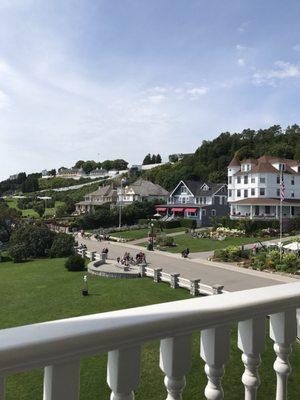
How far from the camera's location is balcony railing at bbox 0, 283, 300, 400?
5.41ft

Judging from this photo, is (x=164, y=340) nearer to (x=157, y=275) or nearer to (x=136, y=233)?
(x=157, y=275)

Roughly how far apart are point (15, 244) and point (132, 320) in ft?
148

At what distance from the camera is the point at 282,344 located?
100 inches

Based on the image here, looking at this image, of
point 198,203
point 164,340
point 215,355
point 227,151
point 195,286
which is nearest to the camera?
point 164,340

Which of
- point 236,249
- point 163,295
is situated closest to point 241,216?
point 236,249

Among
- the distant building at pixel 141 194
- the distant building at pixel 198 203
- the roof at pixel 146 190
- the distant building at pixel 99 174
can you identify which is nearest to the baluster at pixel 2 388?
Result: the distant building at pixel 198 203

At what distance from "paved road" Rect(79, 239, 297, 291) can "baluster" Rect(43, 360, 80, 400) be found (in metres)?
23.7

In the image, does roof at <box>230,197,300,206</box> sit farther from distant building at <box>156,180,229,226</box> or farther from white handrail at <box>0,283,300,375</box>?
white handrail at <box>0,283,300,375</box>

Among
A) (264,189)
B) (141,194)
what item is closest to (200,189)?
(264,189)

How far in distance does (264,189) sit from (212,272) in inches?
1279

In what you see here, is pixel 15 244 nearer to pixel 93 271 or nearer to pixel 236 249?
pixel 93 271

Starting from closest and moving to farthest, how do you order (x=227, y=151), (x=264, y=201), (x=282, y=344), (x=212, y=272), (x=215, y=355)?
(x=215, y=355)
(x=282, y=344)
(x=212, y=272)
(x=264, y=201)
(x=227, y=151)

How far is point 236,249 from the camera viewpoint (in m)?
35.8

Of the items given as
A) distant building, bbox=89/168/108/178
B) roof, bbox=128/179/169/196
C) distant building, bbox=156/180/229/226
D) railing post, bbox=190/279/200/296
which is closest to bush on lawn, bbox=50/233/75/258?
railing post, bbox=190/279/200/296
